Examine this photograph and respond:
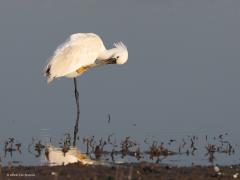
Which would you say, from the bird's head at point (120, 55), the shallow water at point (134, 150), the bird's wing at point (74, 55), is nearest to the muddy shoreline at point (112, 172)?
the shallow water at point (134, 150)

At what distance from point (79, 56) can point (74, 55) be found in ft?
0.73

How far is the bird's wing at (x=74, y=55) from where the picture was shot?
17.6 metres

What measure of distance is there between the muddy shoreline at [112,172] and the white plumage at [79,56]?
574 centimetres

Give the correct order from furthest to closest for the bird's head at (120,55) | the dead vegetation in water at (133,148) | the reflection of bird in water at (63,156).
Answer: the bird's head at (120,55) < the dead vegetation in water at (133,148) < the reflection of bird in water at (63,156)

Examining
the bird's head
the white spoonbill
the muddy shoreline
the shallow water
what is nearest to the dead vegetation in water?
the shallow water

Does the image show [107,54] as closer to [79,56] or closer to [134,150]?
[79,56]

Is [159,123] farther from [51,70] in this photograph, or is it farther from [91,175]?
[91,175]

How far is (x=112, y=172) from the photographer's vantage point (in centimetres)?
1136

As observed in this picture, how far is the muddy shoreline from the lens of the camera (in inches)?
436

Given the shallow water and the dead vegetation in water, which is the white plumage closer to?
the shallow water

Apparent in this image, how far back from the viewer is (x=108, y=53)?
19.1m

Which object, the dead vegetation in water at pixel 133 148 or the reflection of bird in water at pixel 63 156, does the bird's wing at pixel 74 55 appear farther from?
the reflection of bird in water at pixel 63 156

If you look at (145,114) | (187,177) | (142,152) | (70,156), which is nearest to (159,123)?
(145,114)

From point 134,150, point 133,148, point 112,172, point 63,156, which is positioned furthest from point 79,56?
point 112,172
